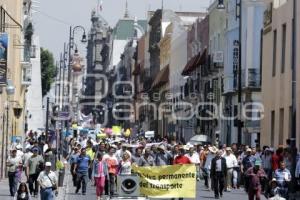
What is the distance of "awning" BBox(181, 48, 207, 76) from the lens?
265 ft

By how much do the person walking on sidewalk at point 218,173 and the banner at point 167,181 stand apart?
5581mm

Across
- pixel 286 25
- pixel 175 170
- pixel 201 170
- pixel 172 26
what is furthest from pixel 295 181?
pixel 172 26

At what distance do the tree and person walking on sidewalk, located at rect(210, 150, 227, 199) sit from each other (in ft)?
241

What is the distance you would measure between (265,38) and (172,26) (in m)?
56.3

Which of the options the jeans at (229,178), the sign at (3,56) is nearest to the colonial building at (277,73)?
the jeans at (229,178)

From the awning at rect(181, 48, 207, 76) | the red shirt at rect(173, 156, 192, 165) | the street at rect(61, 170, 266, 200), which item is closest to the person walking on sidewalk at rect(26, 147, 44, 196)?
the street at rect(61, 170, 266, 200)

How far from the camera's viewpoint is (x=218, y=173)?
35062 millimetres

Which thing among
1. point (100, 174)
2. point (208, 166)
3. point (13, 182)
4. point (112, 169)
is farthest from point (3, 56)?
point (208, 166)

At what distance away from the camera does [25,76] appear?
63156mm

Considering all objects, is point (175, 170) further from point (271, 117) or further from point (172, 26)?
point (172, 26)

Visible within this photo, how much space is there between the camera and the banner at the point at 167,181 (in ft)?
93.8

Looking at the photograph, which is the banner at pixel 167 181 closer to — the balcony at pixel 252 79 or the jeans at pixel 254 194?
the jeans at pixel 254 194

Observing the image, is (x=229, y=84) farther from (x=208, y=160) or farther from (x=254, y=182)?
(x=254, y=182)

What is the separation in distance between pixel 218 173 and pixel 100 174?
4.39m
